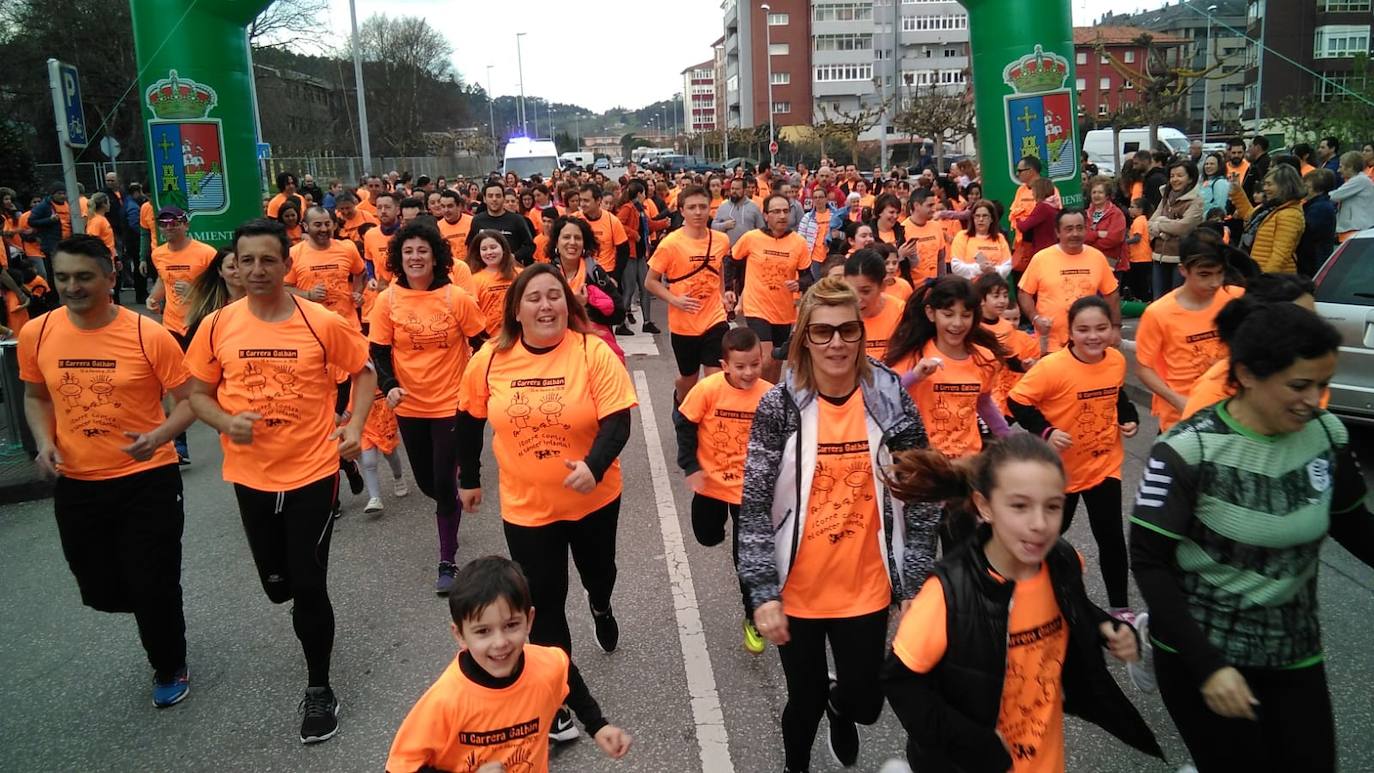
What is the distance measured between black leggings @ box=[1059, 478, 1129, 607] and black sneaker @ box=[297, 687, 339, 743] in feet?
10.9

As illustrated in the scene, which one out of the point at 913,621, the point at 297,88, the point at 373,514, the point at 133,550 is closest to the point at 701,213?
the point at 373,514

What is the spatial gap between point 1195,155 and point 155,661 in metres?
19.4

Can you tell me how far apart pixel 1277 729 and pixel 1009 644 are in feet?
2.82

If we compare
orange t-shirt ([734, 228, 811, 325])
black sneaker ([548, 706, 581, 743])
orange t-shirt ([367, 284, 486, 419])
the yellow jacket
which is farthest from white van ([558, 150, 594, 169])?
black sneaker ([548, 706, 581, 743])

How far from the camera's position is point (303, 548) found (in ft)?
13.7

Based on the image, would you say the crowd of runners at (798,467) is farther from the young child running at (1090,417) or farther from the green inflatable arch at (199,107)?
the green inflatable arch at (199,107)

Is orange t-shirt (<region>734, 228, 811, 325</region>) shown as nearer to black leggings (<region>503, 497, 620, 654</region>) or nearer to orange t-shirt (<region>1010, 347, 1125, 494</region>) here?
orange t-shirt (<region>1010, 347, 1125, 494</region>)

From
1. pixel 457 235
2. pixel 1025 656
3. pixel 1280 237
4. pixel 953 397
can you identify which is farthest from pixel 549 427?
pixel 457 235

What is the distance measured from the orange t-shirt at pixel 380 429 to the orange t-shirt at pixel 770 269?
3.03 meters

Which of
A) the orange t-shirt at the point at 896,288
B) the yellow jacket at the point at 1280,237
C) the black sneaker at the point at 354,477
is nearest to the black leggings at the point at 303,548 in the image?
the black sneaker at the point at 354,477

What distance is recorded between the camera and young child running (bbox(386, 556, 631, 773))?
8.73ft

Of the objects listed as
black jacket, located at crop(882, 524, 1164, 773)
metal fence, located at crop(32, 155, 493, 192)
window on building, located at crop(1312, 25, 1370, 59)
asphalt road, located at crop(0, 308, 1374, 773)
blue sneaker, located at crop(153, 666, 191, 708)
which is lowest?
asphalt road, located at crop(0, 308, 1374, 773)

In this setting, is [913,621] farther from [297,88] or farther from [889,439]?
[297,88]

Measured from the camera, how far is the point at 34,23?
108 ft
